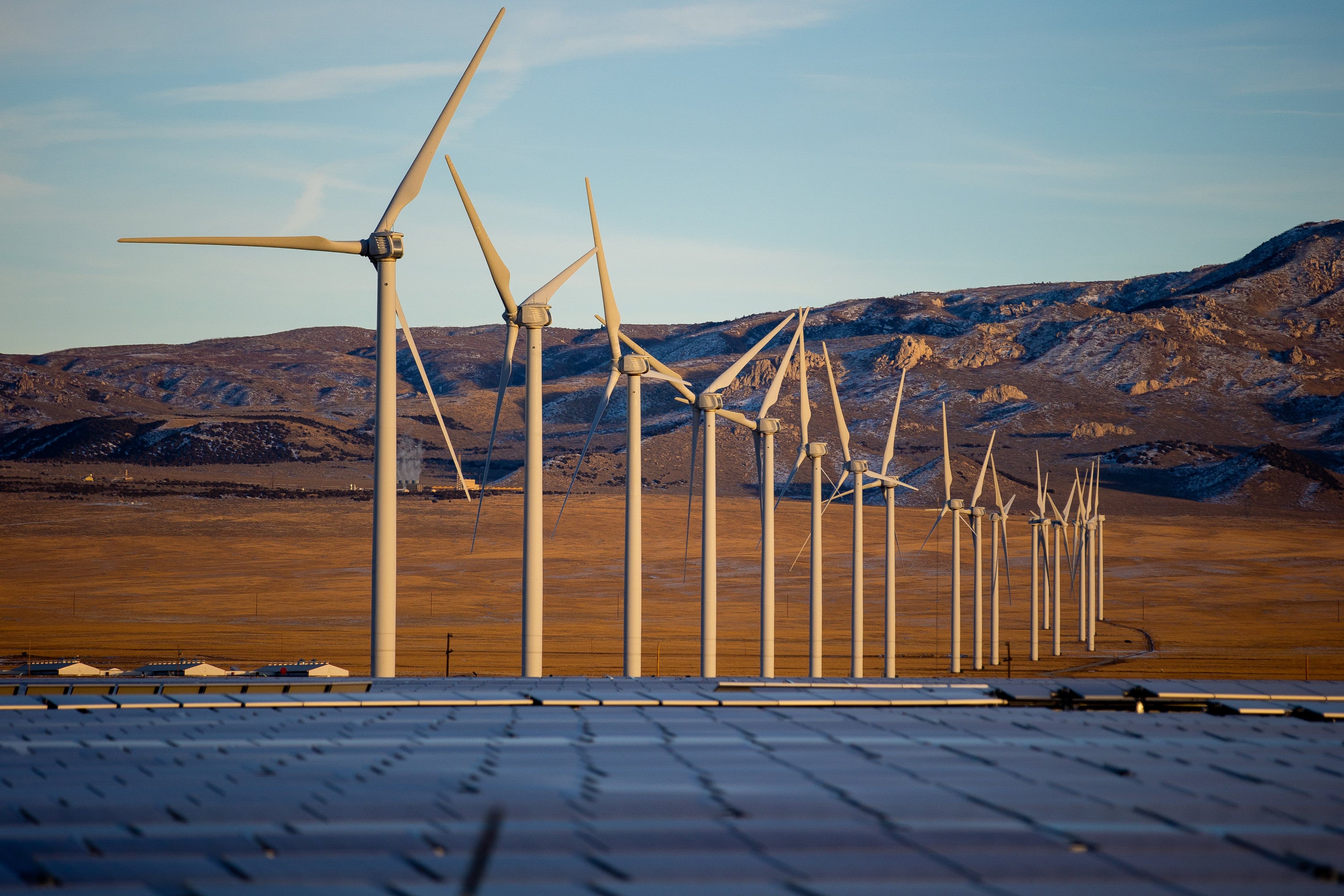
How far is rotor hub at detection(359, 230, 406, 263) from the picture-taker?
1442 inches

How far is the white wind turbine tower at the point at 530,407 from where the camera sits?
4097 cm

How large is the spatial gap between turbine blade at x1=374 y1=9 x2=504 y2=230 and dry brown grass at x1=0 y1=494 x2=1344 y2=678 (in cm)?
4409

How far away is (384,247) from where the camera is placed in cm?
3666

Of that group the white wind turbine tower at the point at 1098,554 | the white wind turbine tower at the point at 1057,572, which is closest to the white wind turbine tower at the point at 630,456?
the white wind turbine tower at the point at 1057,572

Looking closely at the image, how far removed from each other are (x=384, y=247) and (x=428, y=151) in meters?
3.38

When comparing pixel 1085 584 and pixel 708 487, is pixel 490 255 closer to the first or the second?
pixel 708 487

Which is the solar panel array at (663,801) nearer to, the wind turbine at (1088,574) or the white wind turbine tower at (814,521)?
the white wind turbine tower at (814,521)

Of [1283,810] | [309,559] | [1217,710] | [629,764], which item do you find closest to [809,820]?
[629,764]

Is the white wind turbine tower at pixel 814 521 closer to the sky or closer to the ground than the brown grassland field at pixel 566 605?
closer to the sky

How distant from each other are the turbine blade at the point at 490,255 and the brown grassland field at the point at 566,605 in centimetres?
3251

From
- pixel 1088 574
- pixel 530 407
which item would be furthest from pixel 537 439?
pixel 1088 574

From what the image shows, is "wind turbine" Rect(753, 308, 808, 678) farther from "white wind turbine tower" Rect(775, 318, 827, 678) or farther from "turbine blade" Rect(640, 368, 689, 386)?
"turbine blade" Rect(640, 368, 689, 386)

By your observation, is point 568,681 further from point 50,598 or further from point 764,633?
point 50,598

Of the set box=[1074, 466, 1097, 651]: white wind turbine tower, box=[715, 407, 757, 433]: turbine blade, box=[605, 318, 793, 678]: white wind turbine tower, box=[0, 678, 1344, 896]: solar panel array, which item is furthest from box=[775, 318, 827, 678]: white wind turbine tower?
box=[1074, 466, 1097, 651]: white wind turbine tower
